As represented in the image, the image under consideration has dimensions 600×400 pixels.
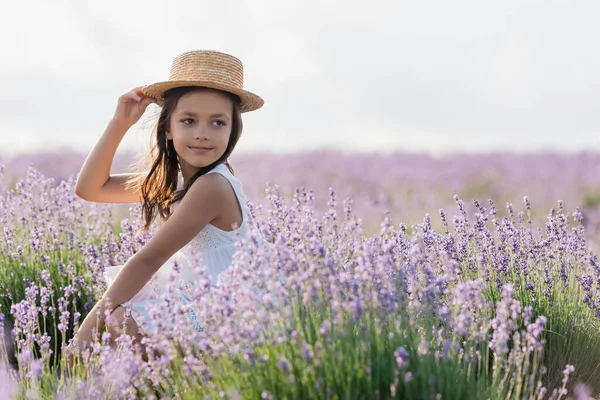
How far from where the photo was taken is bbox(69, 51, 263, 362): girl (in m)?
3.50

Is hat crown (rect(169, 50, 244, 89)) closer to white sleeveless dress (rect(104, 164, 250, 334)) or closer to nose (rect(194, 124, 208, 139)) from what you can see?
nose (rect(194, 124, 208, 139))

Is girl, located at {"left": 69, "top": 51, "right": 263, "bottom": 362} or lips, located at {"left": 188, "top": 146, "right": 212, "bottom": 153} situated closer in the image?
girl, located at {"left": 69, "top": 51, "right": 263, "bottom": 362}

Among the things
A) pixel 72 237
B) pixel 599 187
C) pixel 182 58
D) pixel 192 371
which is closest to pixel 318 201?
pixel 599 187

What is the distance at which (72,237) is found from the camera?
4.98 meters

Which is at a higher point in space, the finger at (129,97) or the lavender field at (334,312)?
the finger at (129,97)

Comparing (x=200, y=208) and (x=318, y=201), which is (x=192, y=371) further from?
(x=318, y=201)

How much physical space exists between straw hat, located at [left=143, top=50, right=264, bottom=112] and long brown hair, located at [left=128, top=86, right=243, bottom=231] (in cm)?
6

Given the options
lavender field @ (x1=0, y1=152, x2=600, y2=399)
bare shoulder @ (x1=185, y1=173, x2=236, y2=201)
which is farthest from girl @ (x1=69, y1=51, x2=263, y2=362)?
lavender field @ (x1=0, y1=152, x2=600, y2=399)

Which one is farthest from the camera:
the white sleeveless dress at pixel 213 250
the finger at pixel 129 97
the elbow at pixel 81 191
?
the elbow at pixel 81 191

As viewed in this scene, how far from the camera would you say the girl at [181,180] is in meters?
3.50

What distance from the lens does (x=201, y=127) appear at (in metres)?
3.72

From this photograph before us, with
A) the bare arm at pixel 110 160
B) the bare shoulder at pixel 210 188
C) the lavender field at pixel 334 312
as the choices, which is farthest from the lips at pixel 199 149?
the bare arm at pixel 110 160

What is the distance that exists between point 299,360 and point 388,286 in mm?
530

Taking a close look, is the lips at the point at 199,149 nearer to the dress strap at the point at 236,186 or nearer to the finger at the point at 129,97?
the dress strap at the point at 236,186
